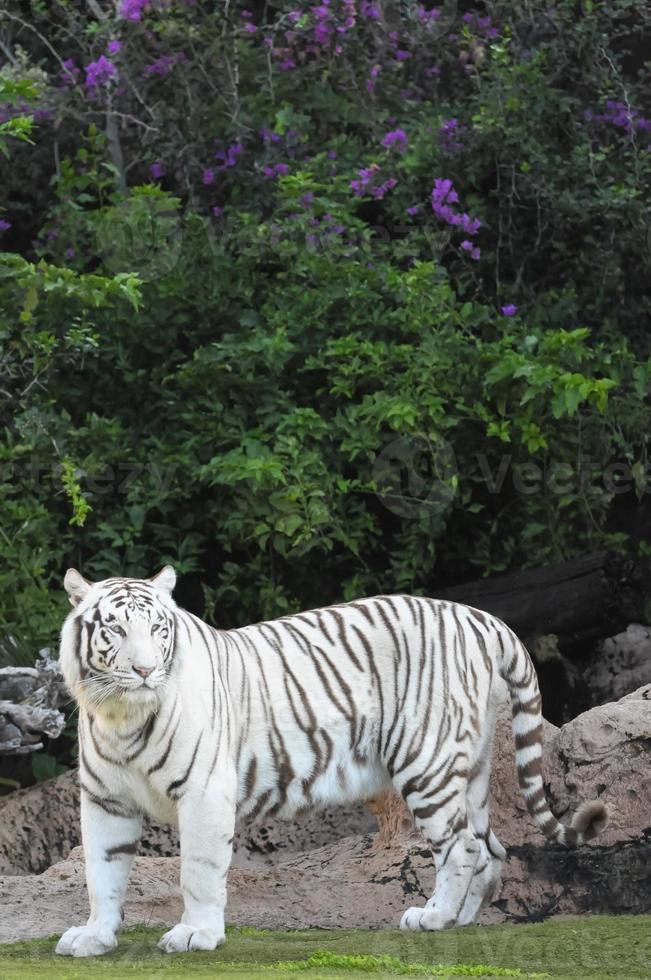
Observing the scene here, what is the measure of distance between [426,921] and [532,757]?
721 mm

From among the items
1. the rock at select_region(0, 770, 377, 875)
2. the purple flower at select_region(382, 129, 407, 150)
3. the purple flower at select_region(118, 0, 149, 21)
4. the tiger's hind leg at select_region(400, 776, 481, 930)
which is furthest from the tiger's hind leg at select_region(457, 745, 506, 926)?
Result: the purple flower at select_region(118, 0, 149, 21)

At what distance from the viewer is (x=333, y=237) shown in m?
8.96

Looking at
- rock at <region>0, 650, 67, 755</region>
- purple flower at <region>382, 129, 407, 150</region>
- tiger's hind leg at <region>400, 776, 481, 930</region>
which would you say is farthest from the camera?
purple flower at <region>382, 129, 407, 150</region>

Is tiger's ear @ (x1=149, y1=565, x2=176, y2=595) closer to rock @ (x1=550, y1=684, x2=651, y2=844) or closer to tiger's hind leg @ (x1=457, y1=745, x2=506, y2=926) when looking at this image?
Result: tiger's hind leg @ (x1=457, y1=745, x2=506, y2=926)

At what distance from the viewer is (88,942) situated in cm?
504

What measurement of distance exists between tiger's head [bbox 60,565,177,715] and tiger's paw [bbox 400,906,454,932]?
4.03 ft

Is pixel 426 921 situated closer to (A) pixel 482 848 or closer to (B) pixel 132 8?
(A) pixel 482 848

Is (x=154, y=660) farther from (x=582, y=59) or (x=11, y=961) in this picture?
(x=582, y=59)

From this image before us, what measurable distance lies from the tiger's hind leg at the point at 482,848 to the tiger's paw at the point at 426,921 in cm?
18

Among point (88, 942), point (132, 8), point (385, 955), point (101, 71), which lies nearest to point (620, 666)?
point (385, 955)

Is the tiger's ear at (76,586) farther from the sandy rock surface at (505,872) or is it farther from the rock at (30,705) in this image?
the rock at (30,705)

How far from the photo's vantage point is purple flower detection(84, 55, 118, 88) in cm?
986

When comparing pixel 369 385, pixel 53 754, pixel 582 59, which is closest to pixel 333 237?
pixel 369 385

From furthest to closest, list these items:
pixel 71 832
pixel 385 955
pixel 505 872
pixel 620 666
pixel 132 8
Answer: pixel 132 8 → pixel 620 666 → pixel 71 832 → pixel 505 872 → pixel 385 955
